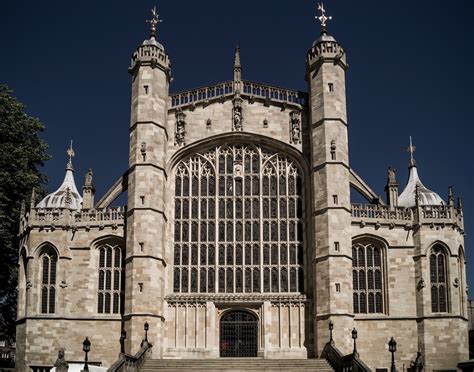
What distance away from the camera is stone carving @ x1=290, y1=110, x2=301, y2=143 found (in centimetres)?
3566

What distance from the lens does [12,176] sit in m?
37.7

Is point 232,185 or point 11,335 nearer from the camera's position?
point 232,185

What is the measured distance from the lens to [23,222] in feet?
116

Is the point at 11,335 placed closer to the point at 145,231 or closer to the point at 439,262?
the point at 145,231

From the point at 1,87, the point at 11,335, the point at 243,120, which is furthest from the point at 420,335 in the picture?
the point at 1,87

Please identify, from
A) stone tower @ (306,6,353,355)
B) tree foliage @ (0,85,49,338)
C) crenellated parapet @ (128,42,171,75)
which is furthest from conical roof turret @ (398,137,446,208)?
tree foliage @ (0,85,49,338)

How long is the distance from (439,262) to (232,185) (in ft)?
35.2

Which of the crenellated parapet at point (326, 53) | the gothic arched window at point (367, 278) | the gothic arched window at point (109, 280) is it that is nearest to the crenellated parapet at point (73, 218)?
the gothic arched window at point (109, 280)

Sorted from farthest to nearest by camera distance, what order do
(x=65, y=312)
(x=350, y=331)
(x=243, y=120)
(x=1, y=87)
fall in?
(x=1, y=87) → (x=243, y=120) → (x=65, y=312) → (x=350, y=331)

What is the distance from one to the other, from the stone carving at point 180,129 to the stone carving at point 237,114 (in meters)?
2.58

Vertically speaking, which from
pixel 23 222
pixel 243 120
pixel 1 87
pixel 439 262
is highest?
pixel 1 87

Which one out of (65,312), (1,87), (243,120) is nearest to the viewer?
(65,312)

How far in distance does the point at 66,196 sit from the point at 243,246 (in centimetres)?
959

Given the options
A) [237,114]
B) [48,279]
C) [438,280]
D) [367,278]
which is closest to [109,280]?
[48,279]
